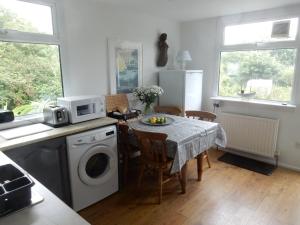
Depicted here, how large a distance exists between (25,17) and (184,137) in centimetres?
212

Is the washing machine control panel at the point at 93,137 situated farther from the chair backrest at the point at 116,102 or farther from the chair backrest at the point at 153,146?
the chair backrest at the point at 116,102

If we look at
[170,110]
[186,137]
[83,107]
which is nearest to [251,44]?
[170,110]

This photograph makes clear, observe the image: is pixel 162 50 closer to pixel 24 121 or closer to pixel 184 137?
pixel 184 137

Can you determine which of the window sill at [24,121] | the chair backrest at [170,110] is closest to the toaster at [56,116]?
the window sill at [24,121]

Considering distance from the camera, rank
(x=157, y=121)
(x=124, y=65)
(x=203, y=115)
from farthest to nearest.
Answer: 1. (x=124, y=65)
2. (x=203, y=115)
3. (x=157, y=121)

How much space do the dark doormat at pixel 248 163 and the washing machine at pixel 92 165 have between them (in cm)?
190

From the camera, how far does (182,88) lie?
140 inches

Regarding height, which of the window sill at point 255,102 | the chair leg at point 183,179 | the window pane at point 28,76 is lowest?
the chair leg at point 183,179

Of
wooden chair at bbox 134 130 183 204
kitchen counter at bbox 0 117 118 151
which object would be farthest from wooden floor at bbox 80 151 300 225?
kitchen counter at bbox 0 117 118 151

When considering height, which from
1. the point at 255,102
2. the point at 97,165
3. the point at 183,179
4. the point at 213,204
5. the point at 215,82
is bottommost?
the point at 213,204

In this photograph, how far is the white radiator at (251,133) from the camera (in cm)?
326

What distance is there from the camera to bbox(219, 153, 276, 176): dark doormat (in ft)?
10.4

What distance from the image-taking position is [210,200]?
246 centimetres

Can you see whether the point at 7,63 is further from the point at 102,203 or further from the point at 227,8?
the point at 227,8
